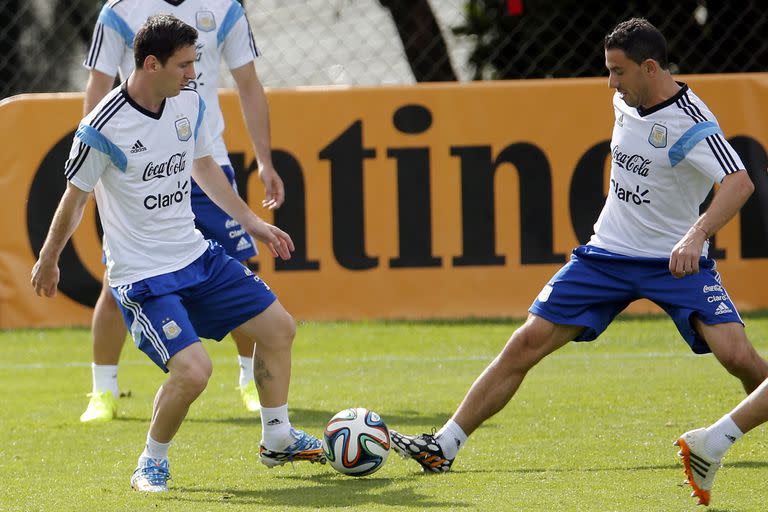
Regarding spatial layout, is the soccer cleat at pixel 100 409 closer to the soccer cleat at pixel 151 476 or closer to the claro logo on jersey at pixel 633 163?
the soccer cleat at pixel 151 476

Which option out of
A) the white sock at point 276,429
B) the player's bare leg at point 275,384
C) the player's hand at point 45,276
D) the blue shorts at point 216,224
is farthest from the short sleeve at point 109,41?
the white sock at point 276,429

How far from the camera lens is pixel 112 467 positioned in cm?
580

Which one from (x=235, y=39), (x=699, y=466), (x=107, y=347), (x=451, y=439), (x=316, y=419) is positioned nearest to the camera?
(x=699, y=466)

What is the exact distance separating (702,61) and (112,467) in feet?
24.0

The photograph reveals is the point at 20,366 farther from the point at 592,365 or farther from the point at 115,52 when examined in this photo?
the point at 592,365

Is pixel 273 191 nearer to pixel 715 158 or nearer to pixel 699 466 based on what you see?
pixel 715 158

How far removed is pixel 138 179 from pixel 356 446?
1346mm

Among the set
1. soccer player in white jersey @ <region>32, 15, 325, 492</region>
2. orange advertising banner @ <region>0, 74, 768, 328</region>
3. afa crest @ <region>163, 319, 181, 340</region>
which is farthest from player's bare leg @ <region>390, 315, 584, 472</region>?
orange advertising banner @ <region>0, 74, 768, 328</region>

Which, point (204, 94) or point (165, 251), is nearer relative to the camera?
point (165, 251)

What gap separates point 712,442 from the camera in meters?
4.77

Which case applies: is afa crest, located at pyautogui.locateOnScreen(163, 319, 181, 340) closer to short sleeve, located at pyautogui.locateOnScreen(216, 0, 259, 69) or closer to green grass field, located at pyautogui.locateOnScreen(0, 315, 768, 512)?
green grass field, located at pyautogui.locateOnScreen(0, 315, 768, 512)

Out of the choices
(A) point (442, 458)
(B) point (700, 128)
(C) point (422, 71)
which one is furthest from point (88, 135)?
(C) point (422, 71)

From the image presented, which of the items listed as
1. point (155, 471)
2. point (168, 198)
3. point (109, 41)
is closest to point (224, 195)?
point (168, 198)

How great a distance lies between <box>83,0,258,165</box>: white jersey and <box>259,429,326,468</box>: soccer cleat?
185cm
